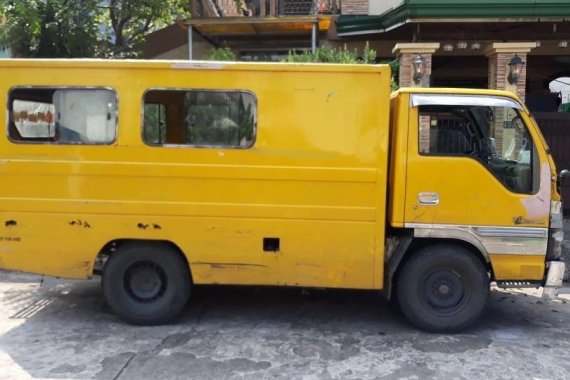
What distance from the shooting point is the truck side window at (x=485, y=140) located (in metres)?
5.33

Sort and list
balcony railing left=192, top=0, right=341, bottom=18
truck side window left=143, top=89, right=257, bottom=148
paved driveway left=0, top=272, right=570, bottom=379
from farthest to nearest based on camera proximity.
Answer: balcony railing left=192, top=0, right=341, bottom=18
truck side window left=143, top=89, right=257, bottom=148
paved driveway left=0, top=272, right=570, bottom=379

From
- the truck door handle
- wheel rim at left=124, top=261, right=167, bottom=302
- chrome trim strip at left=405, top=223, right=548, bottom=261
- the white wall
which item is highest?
the white wall

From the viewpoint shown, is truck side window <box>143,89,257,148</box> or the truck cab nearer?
the truck cab

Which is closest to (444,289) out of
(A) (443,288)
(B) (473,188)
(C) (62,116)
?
(A) (443,288)

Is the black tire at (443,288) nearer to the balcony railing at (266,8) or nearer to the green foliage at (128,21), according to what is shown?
the green foliage at (128,21)

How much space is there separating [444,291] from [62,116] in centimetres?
412

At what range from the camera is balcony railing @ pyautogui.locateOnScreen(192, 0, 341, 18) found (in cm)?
1304

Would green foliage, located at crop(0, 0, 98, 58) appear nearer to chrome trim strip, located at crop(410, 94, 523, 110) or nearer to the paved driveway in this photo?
the paved driveway

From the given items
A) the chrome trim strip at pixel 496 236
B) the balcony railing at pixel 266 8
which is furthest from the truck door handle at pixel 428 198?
the balcony railing at pixel 266 8

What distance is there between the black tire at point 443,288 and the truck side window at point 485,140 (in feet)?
2.84

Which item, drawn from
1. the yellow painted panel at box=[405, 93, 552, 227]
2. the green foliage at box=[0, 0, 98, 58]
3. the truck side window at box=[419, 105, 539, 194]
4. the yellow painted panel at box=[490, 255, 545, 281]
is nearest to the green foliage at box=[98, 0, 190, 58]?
the green foliage at box=[0, 0, 98, 58]

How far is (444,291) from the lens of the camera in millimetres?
5484

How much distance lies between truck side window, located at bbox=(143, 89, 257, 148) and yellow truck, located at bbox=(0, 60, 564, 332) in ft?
0.04

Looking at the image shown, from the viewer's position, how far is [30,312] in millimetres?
6109
